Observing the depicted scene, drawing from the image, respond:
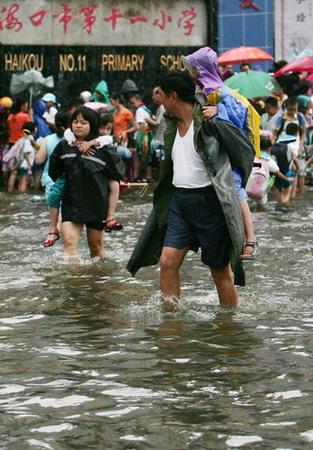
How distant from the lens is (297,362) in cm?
633

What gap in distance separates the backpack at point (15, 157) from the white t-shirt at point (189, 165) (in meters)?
12.6

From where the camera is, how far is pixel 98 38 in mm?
23016

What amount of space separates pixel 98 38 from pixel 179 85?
16.3m

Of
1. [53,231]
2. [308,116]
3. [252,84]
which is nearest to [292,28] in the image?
[308,116]

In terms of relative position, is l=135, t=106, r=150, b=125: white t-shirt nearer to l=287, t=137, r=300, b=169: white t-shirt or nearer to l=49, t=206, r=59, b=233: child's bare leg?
Result: l=287, t=137, r=300, b=169: white t-shirt

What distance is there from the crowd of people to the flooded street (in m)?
0.42

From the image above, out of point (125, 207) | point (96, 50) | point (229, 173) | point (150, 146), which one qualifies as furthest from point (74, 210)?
point (96, 50)

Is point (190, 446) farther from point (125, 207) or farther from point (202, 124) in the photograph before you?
point (125, 207)

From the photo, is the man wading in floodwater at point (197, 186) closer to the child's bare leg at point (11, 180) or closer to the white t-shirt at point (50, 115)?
the child's bare leg at point (11, 180)

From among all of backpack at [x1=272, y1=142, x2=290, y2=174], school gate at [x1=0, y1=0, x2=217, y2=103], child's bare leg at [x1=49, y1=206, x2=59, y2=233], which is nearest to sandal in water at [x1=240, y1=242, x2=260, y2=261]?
child's bare leg at [x1=49, y1=206, x2=59, y2=233]

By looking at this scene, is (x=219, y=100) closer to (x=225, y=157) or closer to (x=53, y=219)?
(x=225, y=157)

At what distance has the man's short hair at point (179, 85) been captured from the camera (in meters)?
7.07

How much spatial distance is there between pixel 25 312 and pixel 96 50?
51.2 ft

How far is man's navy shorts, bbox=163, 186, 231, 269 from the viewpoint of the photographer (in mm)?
7180
